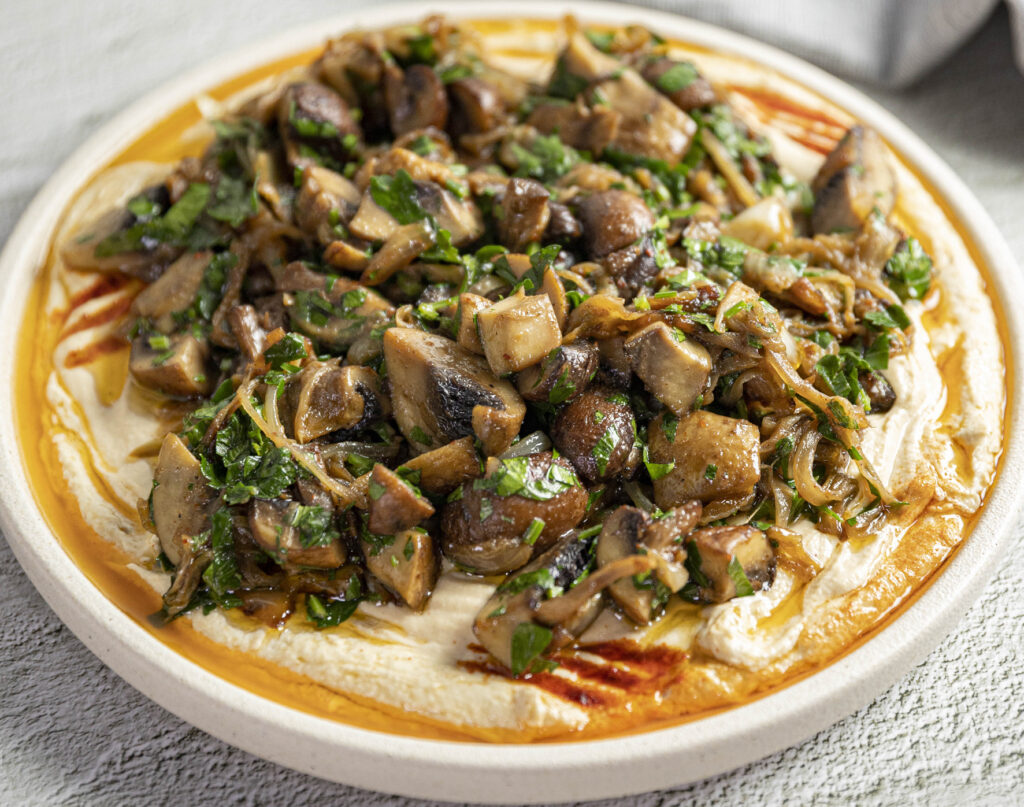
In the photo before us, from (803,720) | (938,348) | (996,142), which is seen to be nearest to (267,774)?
(803,720)

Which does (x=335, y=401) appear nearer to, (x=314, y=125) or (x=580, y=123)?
(x=314, y=125)

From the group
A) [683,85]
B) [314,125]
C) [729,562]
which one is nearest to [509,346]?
[729,562]

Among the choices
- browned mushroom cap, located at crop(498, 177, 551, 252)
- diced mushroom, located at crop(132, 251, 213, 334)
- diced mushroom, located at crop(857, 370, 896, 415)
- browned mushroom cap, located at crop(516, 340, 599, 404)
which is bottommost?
diced mushroom, located at crop(132, 251, 213, 334)

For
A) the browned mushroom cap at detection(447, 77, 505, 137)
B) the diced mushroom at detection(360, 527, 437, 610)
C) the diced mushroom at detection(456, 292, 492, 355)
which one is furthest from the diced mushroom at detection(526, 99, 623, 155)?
the diced mushroom at detection(360, 527, 437, 610)

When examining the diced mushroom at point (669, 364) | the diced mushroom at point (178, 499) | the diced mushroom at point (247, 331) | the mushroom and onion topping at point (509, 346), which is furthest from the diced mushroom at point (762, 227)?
the diced mushroom at point (178, 499)

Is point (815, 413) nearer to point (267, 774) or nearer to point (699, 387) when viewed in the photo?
point (699, 387)

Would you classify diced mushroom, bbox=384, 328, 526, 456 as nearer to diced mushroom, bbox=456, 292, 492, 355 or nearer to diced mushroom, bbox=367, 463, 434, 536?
diced mushroom, bbox=456, 292, 492, 355
